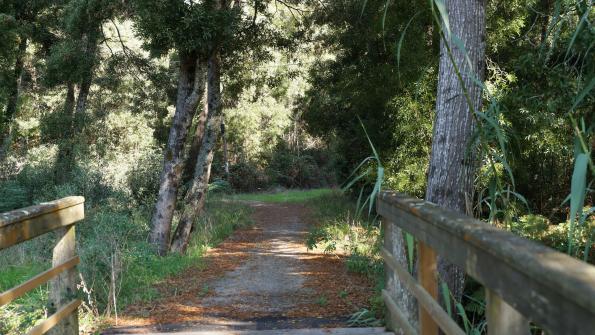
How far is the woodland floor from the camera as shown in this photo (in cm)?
508

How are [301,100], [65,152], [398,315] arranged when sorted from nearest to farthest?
1. [398,315]
2. [65,152]
3. [301,100]

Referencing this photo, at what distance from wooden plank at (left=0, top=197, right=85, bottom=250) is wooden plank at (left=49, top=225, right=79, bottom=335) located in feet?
0.37

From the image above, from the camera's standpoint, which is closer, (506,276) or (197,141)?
(506,276)

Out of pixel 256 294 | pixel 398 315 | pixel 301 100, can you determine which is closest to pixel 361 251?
pixel 256 294

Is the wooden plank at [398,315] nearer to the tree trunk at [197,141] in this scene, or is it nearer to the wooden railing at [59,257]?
the wooden railing at [59,257]

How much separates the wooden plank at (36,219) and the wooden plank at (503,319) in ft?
7.50

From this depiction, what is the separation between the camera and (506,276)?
5.10ft

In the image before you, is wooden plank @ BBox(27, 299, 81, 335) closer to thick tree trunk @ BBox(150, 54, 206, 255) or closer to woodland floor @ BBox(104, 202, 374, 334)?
woodland floor @ BBox(104, 202, 374, 334)

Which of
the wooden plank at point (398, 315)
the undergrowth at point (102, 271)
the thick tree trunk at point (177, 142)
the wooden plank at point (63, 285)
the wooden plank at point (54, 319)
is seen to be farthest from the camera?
the thick tree trunk at point (177, 142)

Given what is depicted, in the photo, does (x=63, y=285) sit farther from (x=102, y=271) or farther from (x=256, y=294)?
(x=256, y=294)

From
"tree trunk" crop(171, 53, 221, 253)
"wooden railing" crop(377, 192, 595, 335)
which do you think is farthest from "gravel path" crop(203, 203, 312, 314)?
"wooden railing" crop(377, 192, 595, 335)

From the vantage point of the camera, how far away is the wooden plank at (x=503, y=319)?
157 centimetres

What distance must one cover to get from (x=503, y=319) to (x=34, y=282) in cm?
250

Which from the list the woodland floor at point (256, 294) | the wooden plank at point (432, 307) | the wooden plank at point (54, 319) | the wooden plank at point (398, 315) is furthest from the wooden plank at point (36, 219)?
the wooden plank at point (398, 315)
